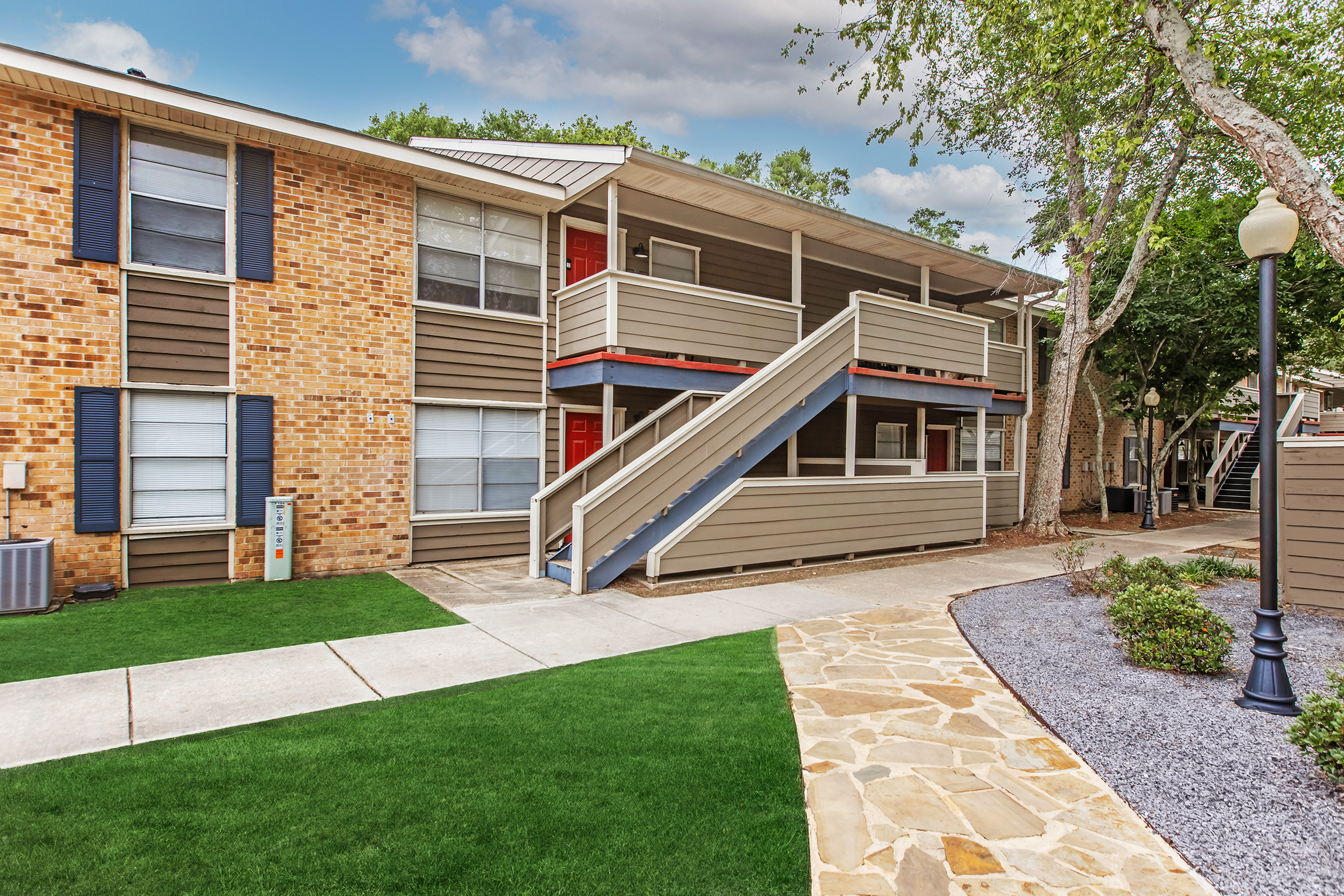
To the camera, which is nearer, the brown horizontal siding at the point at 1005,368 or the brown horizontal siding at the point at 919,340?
the brown horizontal siding at the point at 919,340

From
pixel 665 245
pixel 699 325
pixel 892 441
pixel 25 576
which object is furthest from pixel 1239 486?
pixel 25 576

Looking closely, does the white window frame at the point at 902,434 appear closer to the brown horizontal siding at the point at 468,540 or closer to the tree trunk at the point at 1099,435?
the tree trunk at the point at 1099,435

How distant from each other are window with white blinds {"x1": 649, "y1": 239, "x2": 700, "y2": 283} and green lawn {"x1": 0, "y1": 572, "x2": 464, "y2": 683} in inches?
263

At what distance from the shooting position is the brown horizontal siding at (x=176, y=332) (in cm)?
760

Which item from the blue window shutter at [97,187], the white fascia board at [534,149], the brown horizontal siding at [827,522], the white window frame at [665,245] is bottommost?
the brown horizontal siding at [827,522]

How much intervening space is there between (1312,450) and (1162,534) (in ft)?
30.1

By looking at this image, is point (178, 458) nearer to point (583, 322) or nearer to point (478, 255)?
point (478, 255)

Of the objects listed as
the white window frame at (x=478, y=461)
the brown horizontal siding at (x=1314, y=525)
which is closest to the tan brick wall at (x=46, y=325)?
the white window frame at (x=478, y=461)

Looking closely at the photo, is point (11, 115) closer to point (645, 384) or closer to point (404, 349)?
point (404, 349)

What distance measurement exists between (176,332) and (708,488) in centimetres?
642

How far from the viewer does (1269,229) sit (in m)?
4.38

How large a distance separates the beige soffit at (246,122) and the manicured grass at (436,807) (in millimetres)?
6906

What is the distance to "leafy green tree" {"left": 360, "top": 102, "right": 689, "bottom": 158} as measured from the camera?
85.7 ft

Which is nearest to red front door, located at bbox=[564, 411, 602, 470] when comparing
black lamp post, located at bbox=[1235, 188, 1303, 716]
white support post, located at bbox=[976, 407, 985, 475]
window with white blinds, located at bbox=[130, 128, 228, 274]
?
window with white blinds, located at bbox=[130, 128, 228, 274]
